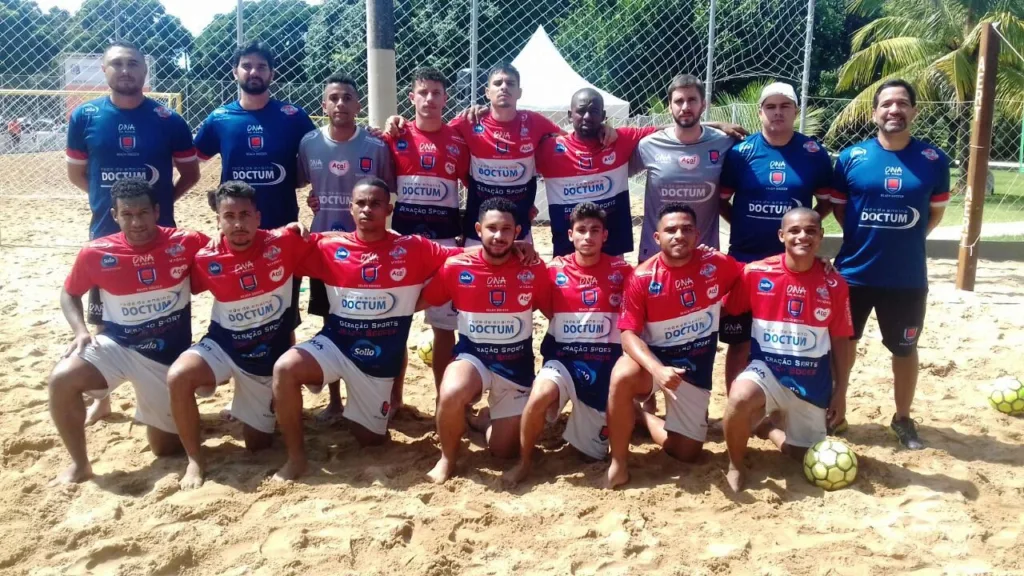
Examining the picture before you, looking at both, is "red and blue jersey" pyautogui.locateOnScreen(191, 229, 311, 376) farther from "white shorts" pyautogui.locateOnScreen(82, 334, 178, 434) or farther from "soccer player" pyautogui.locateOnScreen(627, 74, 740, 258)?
"soccer player" pyautogui.locateOnScreen(627, 74, 740, 258)

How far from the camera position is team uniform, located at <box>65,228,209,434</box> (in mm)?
3992

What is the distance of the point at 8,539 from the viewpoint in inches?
129

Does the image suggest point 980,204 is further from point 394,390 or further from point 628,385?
point 394,390

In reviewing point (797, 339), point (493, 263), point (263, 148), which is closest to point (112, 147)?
point (263, 148)

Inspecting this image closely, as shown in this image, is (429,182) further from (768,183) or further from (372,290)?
(768,183)

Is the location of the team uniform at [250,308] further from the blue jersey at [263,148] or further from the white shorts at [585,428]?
the white shorts at [585,428]

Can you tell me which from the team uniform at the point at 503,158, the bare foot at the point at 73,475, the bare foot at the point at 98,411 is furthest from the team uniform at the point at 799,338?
the bare foot at the point at 98,411

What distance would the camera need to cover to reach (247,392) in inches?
163

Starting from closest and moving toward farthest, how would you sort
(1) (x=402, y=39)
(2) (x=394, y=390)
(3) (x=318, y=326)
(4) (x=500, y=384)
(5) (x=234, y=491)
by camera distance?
(5) (x=234, y=491), (4) (x=500, y=384), (2) (x=394, y=390), (3) (x=318, y=326), (1) (x=402, y=39)

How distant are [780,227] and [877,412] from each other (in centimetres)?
142

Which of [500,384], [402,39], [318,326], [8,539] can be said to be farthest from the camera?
[402,39]

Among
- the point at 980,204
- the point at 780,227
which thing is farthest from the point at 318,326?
the point at 980,204

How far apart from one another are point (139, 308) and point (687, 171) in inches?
119

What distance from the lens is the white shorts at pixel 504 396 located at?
13.3 feet
